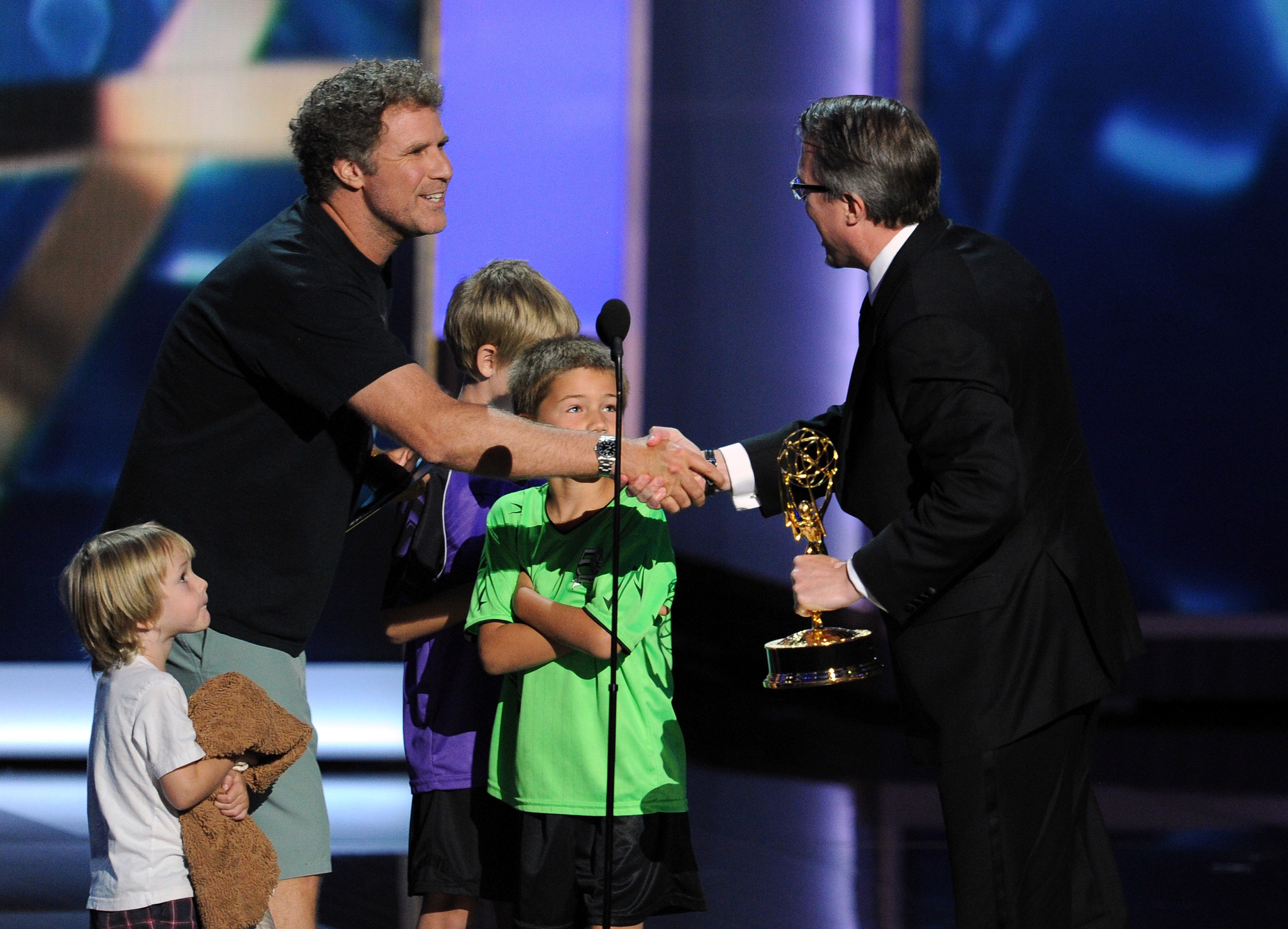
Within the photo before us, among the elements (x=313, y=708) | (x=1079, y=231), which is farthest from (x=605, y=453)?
(x=1079, y=231)

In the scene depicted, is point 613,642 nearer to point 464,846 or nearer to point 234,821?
point 234,821

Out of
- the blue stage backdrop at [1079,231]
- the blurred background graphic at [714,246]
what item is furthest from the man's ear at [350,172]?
the blue stage backdrop at [1079,231]

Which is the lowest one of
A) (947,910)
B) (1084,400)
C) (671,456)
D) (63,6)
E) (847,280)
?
(947,910)

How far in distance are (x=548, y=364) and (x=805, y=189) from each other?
0.63 metres

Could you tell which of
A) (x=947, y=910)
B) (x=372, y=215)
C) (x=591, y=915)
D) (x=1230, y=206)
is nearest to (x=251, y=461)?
(x=372, y=215)

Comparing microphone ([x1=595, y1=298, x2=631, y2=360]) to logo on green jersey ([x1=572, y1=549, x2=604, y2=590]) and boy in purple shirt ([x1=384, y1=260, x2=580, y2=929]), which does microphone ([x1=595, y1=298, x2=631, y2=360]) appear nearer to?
logo on green jersey ([x1=572, y1=549, x2=604, y2=590])

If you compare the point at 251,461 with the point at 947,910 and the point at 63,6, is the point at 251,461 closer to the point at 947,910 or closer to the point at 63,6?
the point at 947,910

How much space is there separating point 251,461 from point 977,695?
3.84ft

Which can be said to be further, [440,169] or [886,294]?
[440,169]

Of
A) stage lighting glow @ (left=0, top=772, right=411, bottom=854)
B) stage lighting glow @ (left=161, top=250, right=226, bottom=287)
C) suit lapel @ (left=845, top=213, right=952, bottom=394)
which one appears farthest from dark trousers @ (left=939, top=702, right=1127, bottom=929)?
stage lighting glow @ (left=161, top=250, right=226, bottom=287)

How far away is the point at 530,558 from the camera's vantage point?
257 cm

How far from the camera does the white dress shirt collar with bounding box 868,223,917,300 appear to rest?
2.19 meters

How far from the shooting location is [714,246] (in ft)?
19.5

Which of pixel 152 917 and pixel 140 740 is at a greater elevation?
pixel 140 740
